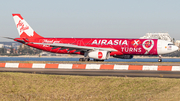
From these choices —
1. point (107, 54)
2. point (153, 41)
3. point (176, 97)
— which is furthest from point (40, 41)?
point (176, 97)

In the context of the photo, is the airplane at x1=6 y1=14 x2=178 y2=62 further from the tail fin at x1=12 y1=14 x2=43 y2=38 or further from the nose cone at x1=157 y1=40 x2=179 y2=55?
the tail fin at x1=12 y1=14 x2=43 y2=38

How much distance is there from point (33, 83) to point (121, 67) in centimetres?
1283

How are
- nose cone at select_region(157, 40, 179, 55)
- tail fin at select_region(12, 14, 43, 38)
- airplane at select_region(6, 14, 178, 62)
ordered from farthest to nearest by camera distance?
1. tail fin at select_region(12, 14, 43, 38)
2. airplane at select_region(6, 14, 178, 62)
3. nose cone at select_region(157, 40, 179, 55)

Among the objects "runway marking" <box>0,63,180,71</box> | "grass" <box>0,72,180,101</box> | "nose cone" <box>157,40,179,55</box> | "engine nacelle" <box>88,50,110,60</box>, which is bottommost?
"grass" <box>0,72,180,101</box>

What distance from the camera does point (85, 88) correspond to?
18.2 m

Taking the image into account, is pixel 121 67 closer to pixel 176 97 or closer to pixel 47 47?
pixel 176 97

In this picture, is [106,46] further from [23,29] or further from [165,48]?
[23,29]

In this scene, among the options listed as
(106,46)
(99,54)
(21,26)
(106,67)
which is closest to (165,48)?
(106,46)

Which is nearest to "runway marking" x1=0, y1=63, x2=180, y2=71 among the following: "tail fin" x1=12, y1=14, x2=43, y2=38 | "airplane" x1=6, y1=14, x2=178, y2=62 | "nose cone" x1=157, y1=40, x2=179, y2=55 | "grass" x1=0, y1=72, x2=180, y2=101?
"grass" x1=0, y1=72, x2=180, y2=101

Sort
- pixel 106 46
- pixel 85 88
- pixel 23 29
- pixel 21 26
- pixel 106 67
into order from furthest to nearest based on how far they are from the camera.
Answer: pixel 21 26 < pixel 23 29 < pixel 106 46 < pixel 106 67 < pixel 85 88

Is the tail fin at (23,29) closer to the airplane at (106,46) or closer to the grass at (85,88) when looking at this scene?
the airplane at (106,46)

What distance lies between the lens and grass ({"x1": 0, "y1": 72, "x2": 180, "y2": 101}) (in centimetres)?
1555

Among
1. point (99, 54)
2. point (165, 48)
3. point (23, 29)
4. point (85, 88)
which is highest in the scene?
point (23, 29)

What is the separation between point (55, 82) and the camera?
19.6m
